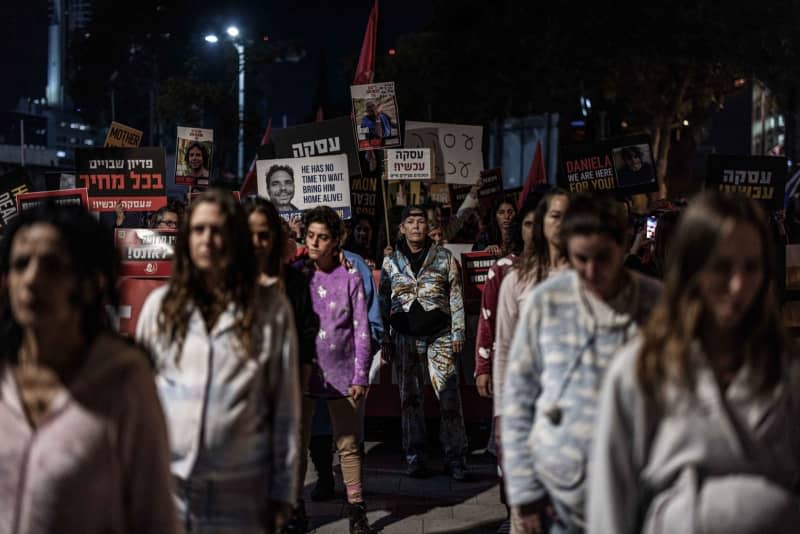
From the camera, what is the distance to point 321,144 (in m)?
11.7

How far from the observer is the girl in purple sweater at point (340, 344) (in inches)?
266

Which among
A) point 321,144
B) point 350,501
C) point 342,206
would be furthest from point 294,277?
point 321,144

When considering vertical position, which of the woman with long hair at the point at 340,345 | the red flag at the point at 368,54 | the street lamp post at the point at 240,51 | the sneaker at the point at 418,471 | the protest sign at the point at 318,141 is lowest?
the sneaker at the point at 418,471

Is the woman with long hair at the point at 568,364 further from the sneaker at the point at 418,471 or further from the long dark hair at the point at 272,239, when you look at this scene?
the sneaker at the point at 418,471

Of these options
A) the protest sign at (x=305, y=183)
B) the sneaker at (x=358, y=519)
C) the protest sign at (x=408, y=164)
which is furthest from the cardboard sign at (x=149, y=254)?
the protest sign at (x=408, y=164)

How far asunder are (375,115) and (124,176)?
8.65ft

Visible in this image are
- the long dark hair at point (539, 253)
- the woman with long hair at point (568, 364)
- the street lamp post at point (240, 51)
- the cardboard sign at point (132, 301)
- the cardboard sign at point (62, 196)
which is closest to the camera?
the woman with long hair at point (568, 364)

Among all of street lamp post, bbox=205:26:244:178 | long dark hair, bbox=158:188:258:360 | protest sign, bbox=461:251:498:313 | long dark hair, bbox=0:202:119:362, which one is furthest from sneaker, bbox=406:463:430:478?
street lamp post, bbox=205:26:244:178

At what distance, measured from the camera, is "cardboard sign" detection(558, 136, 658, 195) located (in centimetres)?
1172

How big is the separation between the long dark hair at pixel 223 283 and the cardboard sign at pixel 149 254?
13.8 feet

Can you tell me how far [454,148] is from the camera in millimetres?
13141

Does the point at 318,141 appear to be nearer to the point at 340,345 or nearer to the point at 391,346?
the point at 391,346

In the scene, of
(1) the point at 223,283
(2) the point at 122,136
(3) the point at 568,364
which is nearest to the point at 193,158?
(2) the point at 122,136

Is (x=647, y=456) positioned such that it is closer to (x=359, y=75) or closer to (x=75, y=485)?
(x=75, y=485)
